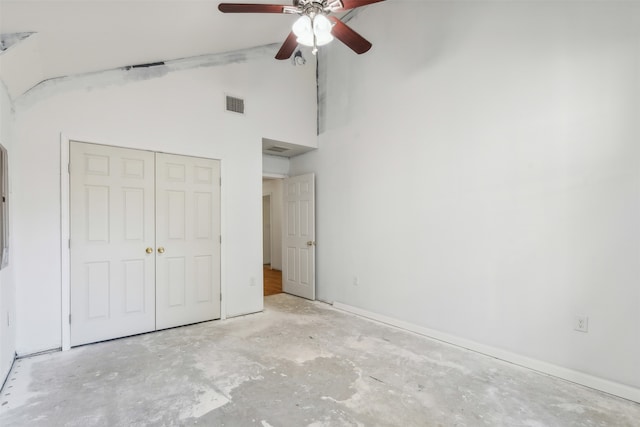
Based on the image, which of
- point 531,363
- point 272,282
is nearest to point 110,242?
point 272,282

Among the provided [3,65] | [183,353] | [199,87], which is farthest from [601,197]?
[3,65]

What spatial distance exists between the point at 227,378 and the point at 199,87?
310 cm

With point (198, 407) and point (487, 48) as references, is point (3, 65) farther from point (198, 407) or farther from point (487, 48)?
point (487, 48)

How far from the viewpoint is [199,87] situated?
3.70m

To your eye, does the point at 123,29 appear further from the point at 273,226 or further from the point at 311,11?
the point at 273,226

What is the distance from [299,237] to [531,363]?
331 centimetres

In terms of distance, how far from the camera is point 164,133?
137 inches

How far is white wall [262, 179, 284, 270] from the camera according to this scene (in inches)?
313

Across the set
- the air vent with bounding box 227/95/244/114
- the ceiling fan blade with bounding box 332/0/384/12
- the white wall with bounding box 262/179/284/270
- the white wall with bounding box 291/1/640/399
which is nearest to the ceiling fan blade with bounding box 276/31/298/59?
the ceiling fan blade with bounding box 332/0/384/12

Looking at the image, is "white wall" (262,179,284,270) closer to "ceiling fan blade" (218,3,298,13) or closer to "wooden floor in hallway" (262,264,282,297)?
"wooden floor in hallway" (262,264,282,297)

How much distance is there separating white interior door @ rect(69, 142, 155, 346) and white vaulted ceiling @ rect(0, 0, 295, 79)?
0.85 meters

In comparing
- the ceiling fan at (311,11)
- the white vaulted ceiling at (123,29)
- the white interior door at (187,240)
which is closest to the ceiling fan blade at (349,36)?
the ceiling fan at (311,11)

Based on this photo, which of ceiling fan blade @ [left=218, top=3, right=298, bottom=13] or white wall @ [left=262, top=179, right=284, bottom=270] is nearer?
ceiling fan blade @ [left=218, top=3, right=298, bottom=13]

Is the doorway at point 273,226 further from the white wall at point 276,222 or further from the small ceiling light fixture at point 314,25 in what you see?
the small ceiling light fixture at point 314,25
